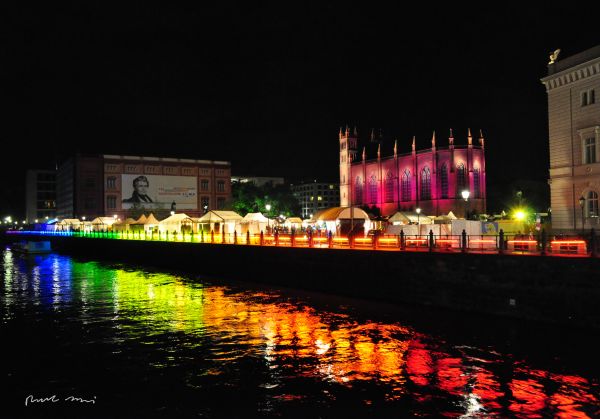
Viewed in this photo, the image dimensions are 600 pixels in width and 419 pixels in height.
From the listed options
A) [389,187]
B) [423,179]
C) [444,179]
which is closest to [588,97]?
[444,179]

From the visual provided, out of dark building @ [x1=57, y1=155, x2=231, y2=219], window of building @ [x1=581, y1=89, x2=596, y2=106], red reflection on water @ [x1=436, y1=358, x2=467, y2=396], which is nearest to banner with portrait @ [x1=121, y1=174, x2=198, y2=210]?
dark building @ [x1=57, y1=155, x2=231, y2=219]

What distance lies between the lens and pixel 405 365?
18078mm

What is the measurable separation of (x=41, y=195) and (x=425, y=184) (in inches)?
5172

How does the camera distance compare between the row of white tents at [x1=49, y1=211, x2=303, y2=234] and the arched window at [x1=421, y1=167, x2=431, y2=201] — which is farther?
the arched window at [x1=421, y1=167, x2=431, y2=201]

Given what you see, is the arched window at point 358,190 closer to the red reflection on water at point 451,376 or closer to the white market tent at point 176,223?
the white market tent at point 176,223

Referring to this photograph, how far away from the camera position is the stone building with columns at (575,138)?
125ft

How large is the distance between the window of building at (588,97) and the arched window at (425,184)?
71849 mm

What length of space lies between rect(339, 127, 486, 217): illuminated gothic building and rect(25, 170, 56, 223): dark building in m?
105

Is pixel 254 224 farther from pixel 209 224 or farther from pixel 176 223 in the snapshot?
pixel 176 223

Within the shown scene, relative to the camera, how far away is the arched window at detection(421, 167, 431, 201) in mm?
111088

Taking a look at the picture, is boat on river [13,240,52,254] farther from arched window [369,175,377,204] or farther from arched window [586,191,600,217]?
arched window [586,191,600,217]

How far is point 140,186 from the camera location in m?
130

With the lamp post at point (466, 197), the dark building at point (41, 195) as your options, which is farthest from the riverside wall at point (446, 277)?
the dark building at point (41, 195)

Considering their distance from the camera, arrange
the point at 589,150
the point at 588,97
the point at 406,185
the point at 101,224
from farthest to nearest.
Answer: the point at 406,185 → the point at 101,224 → the point at 589,150 → the point at 588,97
